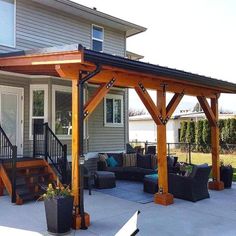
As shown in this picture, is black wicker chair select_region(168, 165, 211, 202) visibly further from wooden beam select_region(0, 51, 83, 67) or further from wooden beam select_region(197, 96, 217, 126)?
wooden beam select_region(0, 51, 83, 67)

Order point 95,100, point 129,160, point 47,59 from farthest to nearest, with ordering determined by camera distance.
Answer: point 129,160, point 95,100, point 47,59

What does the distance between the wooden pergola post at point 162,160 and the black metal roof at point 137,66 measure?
739 mm

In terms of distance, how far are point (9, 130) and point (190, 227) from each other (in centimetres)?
642

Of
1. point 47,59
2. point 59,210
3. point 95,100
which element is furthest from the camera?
point 95,100

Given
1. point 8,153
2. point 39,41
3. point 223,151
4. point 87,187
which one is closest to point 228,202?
point 87,187

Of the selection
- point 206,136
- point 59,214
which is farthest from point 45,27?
point 206,136

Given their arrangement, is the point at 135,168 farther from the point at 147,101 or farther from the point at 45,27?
the point at 45,27

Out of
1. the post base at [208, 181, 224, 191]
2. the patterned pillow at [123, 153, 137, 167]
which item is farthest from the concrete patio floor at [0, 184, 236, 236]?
the patterned pillow at [123, 153, 137, 167]

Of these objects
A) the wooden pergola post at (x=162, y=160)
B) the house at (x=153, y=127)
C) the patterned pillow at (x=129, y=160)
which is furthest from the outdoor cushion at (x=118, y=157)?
the house at (x=153, y=127)

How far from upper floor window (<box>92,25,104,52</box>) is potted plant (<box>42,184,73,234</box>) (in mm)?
8119

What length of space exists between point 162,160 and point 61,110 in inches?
172

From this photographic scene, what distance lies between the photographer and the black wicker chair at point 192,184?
7.93 m

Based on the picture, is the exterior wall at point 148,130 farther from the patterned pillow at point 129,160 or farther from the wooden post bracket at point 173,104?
the wooden post bracket at point 173,104

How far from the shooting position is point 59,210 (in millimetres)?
5355
